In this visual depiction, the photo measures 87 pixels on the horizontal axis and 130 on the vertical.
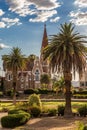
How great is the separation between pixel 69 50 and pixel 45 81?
7966cm

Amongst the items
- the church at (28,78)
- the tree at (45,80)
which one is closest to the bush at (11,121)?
the tree at (45,80)

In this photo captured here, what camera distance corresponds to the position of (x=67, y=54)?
46.3m

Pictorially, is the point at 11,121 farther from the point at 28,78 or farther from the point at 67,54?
the point at 28,78

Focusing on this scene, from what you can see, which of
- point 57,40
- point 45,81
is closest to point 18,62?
point 57,40

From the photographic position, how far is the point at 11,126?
34.5 m

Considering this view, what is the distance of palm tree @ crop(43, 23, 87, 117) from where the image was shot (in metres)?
46.3

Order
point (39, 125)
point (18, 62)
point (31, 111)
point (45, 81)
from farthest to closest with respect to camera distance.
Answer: point (45, 81) < point (18, 62) < point (31, 111) < point (39, 125)

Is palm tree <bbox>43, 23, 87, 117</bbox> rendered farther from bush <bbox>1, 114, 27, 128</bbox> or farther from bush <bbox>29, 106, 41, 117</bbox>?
bush <bbox>1, 114, 27, 128</bbox>

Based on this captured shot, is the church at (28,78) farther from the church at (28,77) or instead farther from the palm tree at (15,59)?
the palm tree at (15,59)

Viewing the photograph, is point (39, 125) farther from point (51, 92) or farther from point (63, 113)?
point (51, 92)

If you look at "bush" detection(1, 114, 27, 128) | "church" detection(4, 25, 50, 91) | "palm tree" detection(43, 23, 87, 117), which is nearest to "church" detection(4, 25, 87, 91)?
"church" detection(4, 25, 50, 91)

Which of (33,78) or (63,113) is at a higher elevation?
(33,78)

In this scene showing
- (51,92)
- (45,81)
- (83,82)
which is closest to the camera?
(51,92)

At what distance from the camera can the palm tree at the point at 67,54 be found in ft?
152
